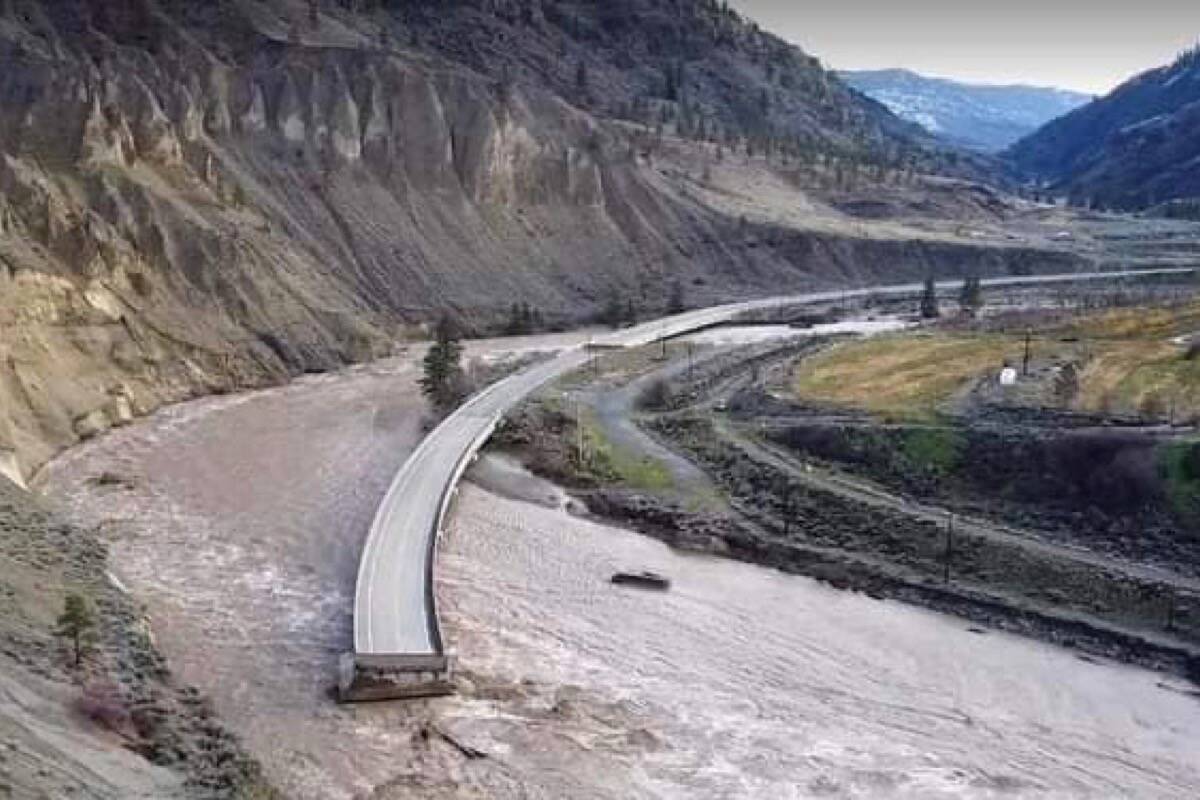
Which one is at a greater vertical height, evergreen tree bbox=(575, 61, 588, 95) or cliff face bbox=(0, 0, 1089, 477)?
evergreen tree bbox=(575, 61, 588, 95)

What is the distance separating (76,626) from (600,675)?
12405 millimetres

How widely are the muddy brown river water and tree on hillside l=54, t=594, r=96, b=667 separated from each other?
316 centimetres

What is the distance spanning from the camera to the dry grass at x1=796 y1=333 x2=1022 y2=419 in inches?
2201

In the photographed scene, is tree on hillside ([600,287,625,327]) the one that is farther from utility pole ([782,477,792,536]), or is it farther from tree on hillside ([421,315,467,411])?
utility pole ([782,477,792,536])

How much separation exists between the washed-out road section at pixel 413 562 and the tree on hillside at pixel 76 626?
5.77 meters

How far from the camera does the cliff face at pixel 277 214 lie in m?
56.0

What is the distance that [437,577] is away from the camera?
39000 mm

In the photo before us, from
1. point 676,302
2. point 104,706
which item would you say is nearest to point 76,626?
point 104,706

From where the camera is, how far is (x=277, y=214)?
77750mm

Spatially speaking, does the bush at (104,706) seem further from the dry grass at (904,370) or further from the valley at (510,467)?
the dry grass at (904,370)

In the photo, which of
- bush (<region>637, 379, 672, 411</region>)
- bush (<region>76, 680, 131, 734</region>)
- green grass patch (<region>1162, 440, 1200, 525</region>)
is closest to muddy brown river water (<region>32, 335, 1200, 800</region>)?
bush (<region>76, 680, 131, 734</region>)

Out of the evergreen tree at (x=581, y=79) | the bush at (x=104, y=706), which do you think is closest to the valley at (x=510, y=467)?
the bush at (x=104, y=706)

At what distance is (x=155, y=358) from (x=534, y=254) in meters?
35.4

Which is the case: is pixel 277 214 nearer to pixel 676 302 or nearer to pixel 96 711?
pixel 676 302
